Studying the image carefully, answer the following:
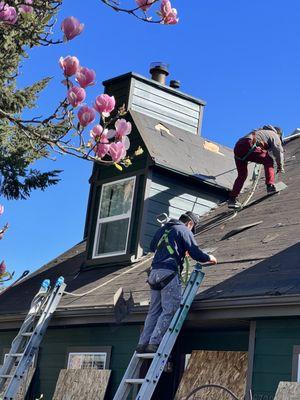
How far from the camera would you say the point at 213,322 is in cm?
766

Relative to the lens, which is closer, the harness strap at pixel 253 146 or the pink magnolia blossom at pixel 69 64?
the pink magnolia blossom at pixel 69 64

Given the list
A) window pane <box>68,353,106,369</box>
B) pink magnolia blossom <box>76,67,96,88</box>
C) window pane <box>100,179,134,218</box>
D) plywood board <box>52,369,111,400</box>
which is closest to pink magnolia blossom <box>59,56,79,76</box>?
pink magnolia blossom <box>76,67,96,88</box>

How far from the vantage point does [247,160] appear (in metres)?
10.9

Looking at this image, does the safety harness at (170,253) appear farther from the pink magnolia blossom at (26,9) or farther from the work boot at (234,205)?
the pink magnolia blossom at (26,9)

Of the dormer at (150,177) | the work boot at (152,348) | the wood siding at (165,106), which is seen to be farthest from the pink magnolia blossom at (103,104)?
the wood siding at (165,106)

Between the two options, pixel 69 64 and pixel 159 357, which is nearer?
pixel 69 64

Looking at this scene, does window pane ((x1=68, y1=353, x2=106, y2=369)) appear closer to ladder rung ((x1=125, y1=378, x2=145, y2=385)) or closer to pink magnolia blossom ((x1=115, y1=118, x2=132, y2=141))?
ladder rung ((x1=125, y1=378, x2=145, y2=385))

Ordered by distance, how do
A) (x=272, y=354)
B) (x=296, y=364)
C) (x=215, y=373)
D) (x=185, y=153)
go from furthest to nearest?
(x=185, y=153), (x=215, y=373), (x=272, y=354), (x=296, y=364)

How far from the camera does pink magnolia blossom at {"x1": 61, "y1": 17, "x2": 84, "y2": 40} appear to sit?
12.7ft

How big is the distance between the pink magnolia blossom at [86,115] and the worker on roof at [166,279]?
3.51 m

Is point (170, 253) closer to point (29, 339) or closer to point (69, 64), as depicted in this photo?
point (29, 339)

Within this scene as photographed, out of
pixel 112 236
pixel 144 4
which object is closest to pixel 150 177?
pixel 112 236

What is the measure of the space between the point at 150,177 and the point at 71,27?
7167mm

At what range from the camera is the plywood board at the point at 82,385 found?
8734 mm
